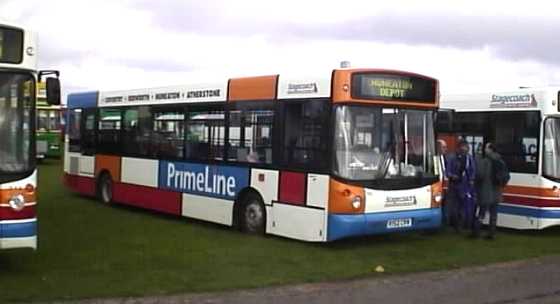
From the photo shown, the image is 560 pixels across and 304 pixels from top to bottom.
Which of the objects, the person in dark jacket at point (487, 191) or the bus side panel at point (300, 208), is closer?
the bus side panel at point (300, 208)

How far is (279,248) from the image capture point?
12461mm

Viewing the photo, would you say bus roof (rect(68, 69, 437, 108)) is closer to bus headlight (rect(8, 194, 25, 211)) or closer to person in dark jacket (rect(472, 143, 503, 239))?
person in dark jacket (rect(472, 143, 503, 239))

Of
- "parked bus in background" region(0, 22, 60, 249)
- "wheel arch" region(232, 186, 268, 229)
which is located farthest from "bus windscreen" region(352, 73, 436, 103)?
"parked bus in background" region(0, 22, 60, 249)

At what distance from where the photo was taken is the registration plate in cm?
1262

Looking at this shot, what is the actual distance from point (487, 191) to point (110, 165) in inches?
346

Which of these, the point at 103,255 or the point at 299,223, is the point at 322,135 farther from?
the point at 103,255

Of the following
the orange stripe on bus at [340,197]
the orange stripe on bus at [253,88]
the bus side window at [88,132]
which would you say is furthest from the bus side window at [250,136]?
the bus side window at [88,132]

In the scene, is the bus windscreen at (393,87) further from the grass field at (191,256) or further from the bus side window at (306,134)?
the grass field at (191,256)

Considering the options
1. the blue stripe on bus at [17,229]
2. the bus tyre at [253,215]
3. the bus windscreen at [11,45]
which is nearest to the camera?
the blue stripe on bus at [17,229]

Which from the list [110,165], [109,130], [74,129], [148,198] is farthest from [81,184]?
[148,198]

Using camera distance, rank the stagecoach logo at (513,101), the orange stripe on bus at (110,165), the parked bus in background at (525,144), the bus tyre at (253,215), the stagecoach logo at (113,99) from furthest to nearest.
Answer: the stagecoach logo at (113,99)
the orange stripe on bus at (110,165)
the stagecoach logo at (513,101)
the parked bus in background at (525,144)
the bus tyre at (253,215)

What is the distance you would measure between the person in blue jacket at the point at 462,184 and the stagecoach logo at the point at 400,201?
2071 mm

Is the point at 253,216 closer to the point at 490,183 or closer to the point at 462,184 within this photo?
the point at 462,184

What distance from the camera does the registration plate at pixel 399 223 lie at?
1262 cm
